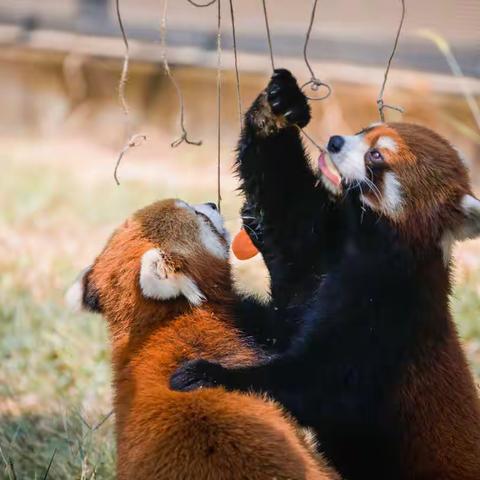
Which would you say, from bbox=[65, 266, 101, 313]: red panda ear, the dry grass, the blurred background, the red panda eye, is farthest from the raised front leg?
the blurred background

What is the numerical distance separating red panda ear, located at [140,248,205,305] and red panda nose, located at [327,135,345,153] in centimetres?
64

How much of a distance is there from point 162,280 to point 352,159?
738mm

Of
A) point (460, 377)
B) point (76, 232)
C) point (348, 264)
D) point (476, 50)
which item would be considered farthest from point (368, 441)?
point (476, 50)

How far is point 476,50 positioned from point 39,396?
15.5ft

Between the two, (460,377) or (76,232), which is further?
(76,232)

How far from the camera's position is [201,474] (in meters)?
2.66

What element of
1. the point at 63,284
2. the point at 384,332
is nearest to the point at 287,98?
the point at 384,332

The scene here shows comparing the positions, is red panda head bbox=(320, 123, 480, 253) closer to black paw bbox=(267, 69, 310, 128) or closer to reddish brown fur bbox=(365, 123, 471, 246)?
reddish brown fur bbox=(365, 123, 471, 246)

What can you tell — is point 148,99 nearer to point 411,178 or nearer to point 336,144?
point 336,144

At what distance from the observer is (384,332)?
3.00m

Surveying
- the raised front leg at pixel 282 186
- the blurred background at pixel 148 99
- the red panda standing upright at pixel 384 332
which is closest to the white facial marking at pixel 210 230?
the raised front leg at pixel 282 186

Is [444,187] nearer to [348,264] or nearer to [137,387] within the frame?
[348,264]

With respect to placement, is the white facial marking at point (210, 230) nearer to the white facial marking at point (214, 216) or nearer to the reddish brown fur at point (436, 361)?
the white facial marking at point (214, 216)

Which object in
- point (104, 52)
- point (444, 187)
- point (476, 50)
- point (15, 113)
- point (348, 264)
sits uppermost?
point (444, 187)
